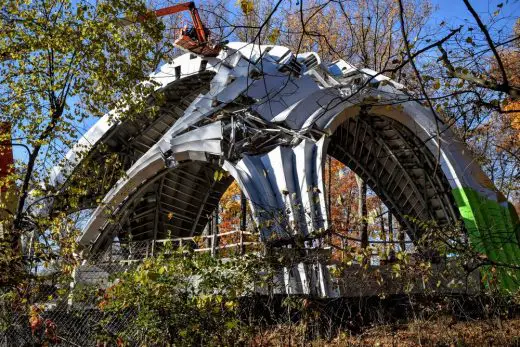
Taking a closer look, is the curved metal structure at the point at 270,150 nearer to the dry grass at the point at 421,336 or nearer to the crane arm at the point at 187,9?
the crane arm at the point at 187,9

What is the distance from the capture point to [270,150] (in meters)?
16.8

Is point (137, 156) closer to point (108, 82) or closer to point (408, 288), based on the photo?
point (108, 82)

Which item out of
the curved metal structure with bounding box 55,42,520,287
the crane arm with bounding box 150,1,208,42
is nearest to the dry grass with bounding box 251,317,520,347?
the curved metal structure with bounding box 55,42,520,287

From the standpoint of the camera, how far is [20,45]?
366 inches

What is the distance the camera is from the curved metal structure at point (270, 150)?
15.7 meters

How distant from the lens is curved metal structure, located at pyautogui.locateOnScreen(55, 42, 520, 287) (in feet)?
51.5

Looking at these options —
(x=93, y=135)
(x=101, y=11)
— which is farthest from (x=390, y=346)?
(x=93, y=135)

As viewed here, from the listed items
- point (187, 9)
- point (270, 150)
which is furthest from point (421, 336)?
point (187, 9)

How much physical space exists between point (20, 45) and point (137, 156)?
13.7 meters

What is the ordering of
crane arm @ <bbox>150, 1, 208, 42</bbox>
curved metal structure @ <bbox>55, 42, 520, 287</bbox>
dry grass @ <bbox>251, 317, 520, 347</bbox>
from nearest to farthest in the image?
dry grass @ <bbox>251, 317, 520, 347</bbox>, curved metal structure @ <bbox>55, 42, 520, 287</bbox>, crane arm @ <bbox>150, 1, 208, 42</bbox>

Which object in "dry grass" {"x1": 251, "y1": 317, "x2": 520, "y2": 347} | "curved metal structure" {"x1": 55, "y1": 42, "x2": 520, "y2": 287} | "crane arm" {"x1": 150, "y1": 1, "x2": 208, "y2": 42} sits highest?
"crane arm" {"x1": 150, "y1": 1, "x2": 208, "y2": 42}

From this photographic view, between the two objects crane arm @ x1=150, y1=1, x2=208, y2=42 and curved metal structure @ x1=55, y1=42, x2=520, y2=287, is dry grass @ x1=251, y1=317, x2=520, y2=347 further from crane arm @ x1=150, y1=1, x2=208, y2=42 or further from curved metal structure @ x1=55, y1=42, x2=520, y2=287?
crane arm @ x1=150, y1=1, x2=208, y2=42

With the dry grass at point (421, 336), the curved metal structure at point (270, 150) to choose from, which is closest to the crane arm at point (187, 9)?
the curved metal structure at point (270, 150)

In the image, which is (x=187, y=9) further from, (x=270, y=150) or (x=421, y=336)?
(x=421, y=336)
